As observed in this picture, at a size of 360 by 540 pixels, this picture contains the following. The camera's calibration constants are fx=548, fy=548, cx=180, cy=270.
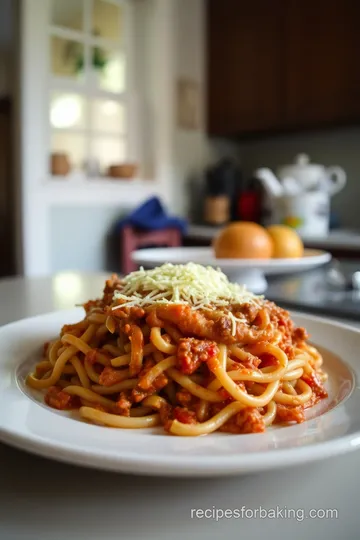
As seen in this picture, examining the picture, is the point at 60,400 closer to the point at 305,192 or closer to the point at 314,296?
the point at 314,296

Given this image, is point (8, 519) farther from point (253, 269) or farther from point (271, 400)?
point (253, 269)

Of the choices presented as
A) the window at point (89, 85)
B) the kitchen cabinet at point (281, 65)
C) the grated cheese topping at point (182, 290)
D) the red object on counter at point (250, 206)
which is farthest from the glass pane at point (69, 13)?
the grated cheese topping at point (182, 290)

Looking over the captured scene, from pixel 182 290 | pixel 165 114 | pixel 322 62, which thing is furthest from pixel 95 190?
pixel 182 290

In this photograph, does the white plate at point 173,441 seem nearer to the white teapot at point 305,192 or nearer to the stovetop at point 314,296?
the stovetop at point 314,296

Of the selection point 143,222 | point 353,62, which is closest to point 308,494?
point 143,222

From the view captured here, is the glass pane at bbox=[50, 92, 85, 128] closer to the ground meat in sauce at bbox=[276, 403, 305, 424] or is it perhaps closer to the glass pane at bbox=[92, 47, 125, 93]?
the glass pane at bbox=[92, 47, 125, 93]

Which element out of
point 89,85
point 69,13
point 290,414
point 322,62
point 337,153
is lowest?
point 290,414
